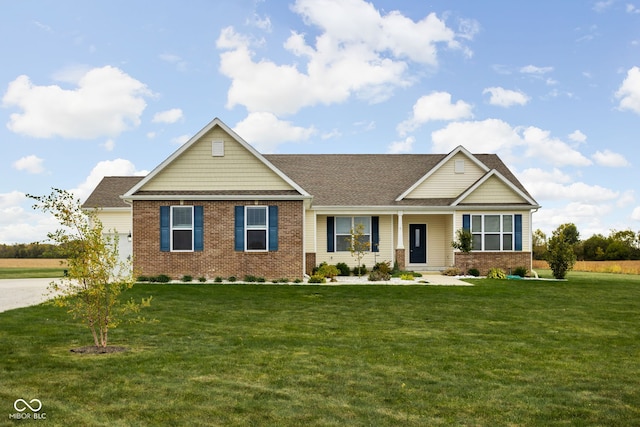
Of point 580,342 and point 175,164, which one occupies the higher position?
point 175,164

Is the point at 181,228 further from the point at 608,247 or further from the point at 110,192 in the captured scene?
the point at 608,247

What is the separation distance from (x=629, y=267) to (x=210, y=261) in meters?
30.0

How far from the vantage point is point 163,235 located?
2330 centimetres

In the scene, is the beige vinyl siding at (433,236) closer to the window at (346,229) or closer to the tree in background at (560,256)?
the window at (346,229)

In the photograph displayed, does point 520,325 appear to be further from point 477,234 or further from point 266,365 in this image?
point 477,234

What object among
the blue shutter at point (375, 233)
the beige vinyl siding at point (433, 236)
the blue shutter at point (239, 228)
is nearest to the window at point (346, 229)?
the blue shutter at point (375, 233)

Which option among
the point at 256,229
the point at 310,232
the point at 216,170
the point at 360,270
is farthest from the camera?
the point at 310,232

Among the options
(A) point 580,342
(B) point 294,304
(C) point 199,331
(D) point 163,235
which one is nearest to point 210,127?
(D) point 163,235

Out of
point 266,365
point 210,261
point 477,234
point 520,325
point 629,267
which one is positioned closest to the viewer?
point 266,365

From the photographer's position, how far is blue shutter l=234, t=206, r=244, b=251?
76.3 feet

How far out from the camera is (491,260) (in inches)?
1076

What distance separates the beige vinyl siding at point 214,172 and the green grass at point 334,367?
9046 millimetres

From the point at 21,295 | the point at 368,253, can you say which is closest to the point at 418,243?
the point at 368,253

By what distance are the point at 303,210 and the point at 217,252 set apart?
3973 millimetres
